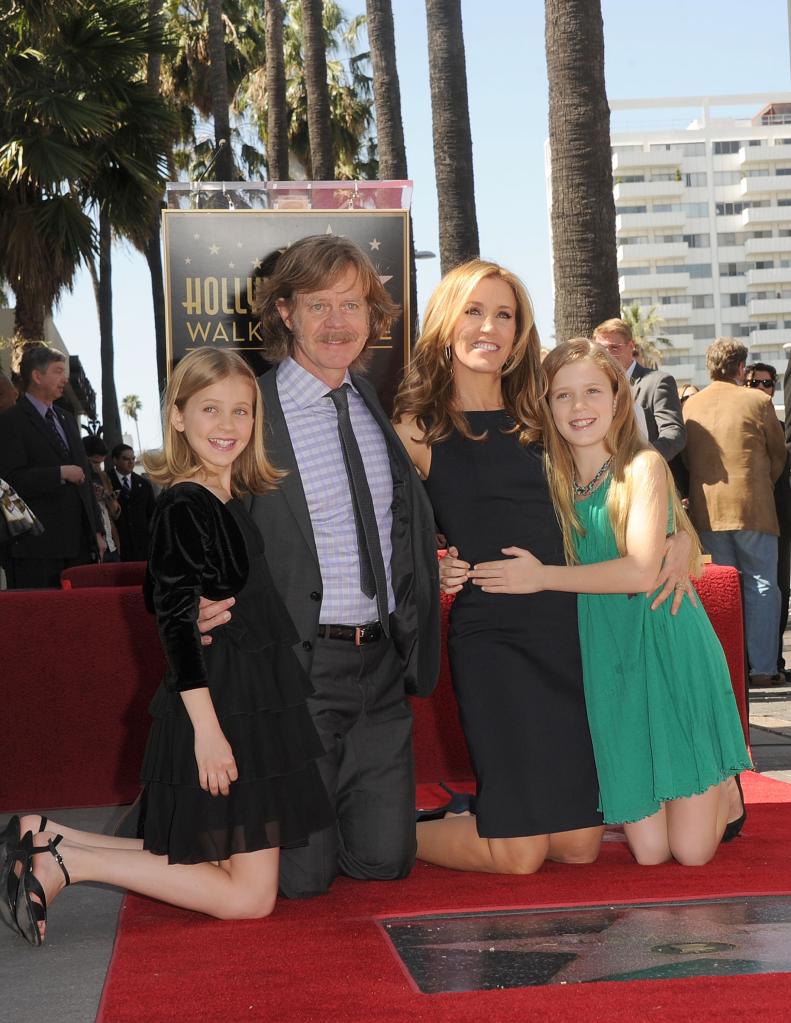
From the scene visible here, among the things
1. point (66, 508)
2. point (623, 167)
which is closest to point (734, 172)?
point (623, 167)

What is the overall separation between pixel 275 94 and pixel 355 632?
23000 mm

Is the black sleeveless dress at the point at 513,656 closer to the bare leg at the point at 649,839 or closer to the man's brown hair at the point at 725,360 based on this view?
the bare leg at the point at 649,839

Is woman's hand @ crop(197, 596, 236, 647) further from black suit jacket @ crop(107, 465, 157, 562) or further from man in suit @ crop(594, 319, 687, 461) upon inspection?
black suit jacket @ crop(107, 465, 157, 562)

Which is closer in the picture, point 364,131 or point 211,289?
point 211,289

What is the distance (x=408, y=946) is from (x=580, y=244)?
6299 mm

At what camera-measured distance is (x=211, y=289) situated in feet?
22.1

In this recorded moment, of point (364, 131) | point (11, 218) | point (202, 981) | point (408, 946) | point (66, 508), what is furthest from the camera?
point (364, 131)

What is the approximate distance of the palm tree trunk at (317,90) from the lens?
20.1 meters

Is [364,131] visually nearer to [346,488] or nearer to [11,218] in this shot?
[11,218]

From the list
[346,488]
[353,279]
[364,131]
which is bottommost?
[346,488]

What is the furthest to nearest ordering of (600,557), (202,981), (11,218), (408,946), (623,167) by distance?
(623,167), (11,218), (600,557), (408,946), (202,981)

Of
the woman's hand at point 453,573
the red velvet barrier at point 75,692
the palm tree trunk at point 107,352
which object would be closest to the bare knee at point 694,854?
the woman's hand at point 453,573

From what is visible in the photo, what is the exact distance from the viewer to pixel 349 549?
13.6 ft

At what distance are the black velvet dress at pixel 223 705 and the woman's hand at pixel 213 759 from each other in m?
0.07
